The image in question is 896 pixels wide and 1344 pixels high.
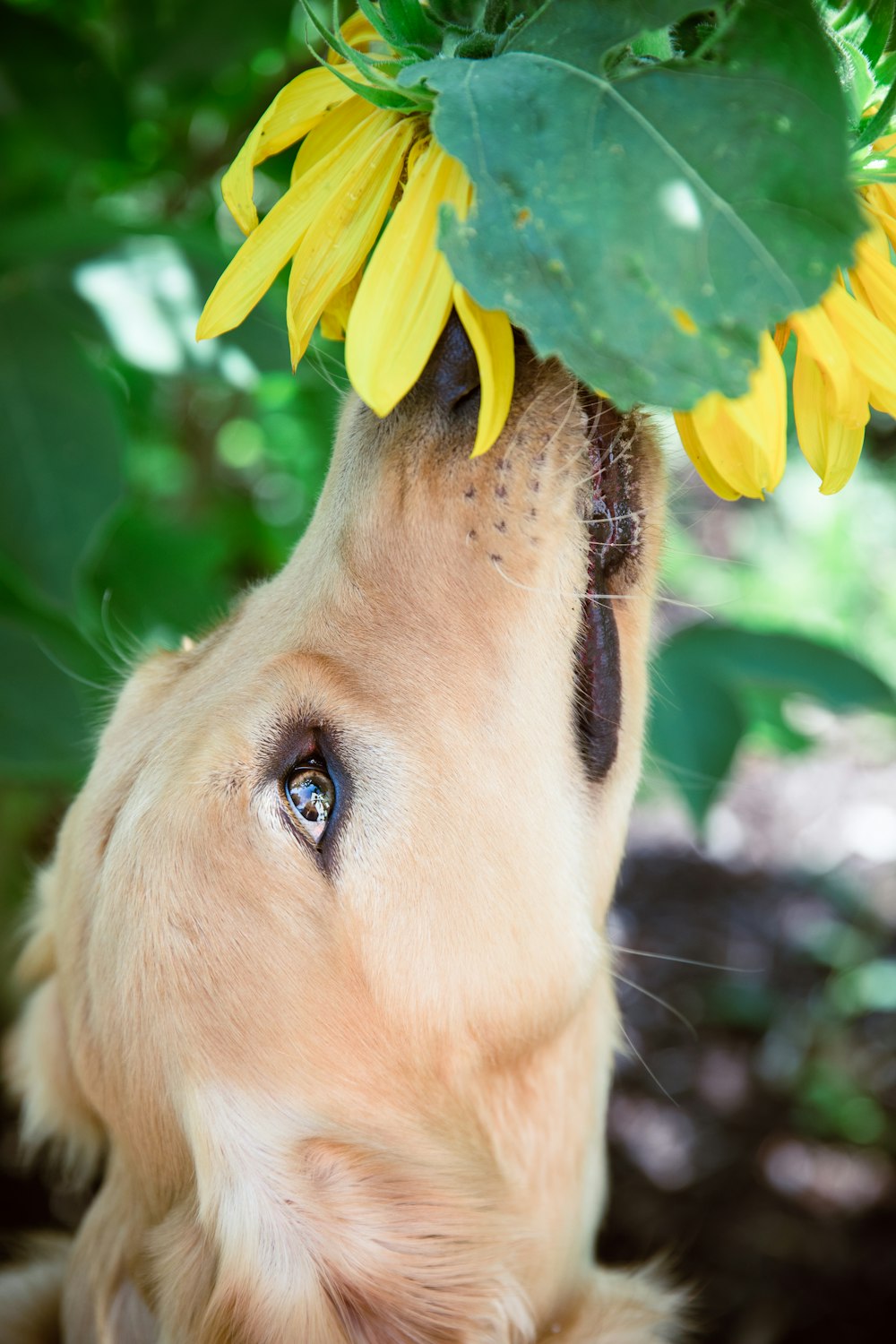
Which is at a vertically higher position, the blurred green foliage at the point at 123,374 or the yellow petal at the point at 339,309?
the yellow petal at the point at 339,309

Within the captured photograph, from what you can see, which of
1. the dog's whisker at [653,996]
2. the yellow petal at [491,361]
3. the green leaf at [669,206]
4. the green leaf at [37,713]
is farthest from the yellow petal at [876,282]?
the green leaf at [37,713]

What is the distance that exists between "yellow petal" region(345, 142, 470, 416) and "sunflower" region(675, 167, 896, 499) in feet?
0.82

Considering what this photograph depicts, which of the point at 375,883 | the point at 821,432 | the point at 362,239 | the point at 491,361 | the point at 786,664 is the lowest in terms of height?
the point at 786,664

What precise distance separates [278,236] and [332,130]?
0.54ft

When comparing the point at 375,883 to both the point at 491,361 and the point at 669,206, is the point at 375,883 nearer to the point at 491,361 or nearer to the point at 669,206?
the point at 491,361

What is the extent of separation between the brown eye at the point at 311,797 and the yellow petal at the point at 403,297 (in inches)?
26.6

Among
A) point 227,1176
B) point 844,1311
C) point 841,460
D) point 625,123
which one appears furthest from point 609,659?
point 844,1311

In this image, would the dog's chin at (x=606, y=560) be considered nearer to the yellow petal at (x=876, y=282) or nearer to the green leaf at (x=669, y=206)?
the yellow petal at (x=876, y=282)

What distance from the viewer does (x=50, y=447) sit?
1907mm

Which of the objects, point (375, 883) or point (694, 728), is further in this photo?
point (694, 728)

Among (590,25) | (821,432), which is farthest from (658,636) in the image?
(590,25)

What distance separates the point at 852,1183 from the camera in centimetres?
342

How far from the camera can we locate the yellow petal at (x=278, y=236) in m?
1.02

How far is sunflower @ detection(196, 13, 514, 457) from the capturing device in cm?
93
